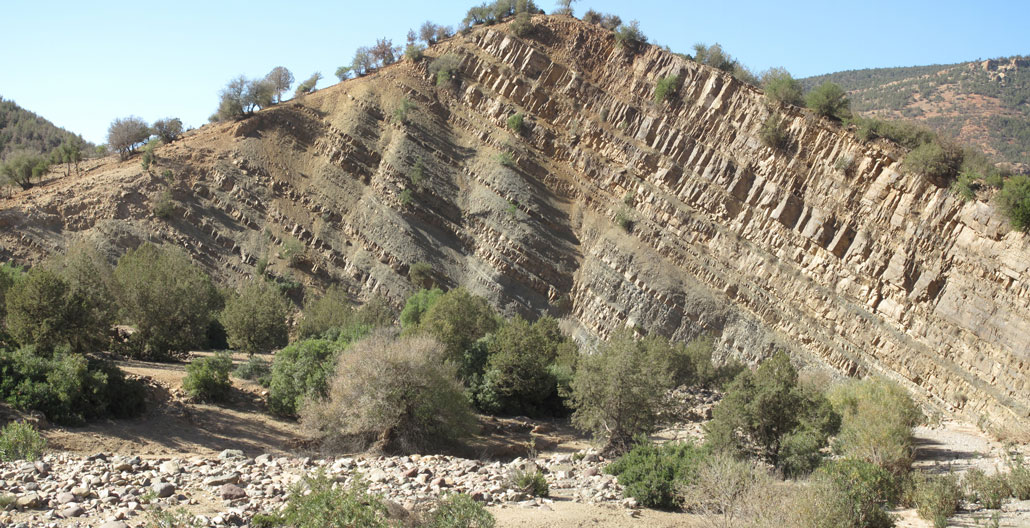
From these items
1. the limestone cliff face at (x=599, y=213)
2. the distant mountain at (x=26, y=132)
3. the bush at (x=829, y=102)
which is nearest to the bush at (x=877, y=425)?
the limestone cliff face at (x=599, y=213)

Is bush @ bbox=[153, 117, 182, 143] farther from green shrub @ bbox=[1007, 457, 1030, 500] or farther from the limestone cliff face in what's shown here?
green shrub @ bbox=[1007, 457, 1030, 500]

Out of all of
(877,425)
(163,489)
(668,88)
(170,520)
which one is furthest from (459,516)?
(668,88)

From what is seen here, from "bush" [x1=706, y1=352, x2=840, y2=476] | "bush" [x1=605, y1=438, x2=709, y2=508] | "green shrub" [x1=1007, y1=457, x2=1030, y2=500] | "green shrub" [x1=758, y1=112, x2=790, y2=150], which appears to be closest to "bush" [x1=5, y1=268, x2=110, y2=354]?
"bush" [x1=605, y1=438, x2=709, y2=508]

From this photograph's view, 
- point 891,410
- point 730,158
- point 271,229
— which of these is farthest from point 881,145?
point 271,229

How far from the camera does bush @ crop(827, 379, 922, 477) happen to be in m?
20.0

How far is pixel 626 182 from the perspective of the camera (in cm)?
4884

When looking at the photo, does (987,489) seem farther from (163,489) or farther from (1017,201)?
(1017,201)

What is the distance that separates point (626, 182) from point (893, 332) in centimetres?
1943

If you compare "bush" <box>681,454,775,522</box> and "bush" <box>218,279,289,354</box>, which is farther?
"bush" <box>218,279,289,354</box>

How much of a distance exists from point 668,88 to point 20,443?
43787 mm

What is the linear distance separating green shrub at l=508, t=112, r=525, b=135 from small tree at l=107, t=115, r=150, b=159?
26.6 meters

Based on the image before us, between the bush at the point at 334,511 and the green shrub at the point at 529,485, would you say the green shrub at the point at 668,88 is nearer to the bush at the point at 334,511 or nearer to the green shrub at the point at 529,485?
the green shrub at the point at 529,485

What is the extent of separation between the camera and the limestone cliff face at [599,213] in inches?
1510

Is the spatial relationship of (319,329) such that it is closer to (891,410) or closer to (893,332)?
(891,410)
